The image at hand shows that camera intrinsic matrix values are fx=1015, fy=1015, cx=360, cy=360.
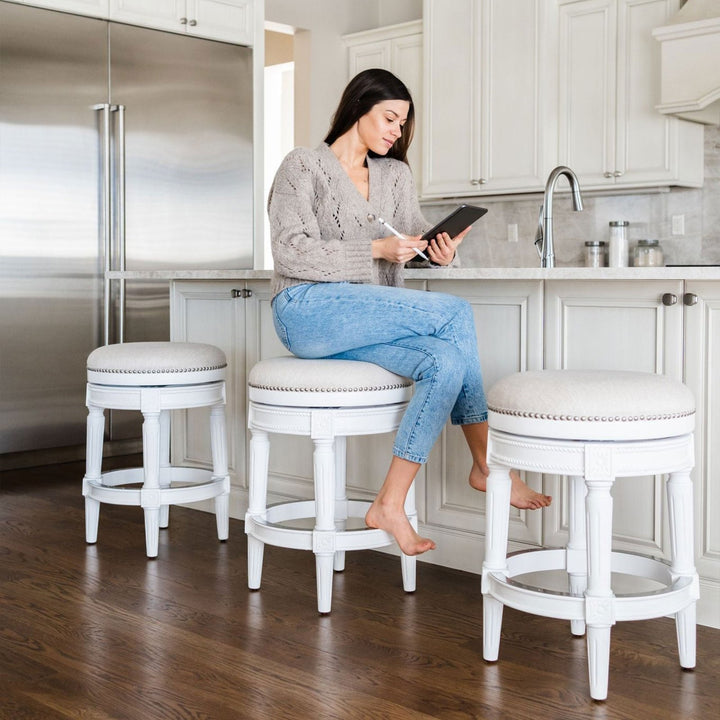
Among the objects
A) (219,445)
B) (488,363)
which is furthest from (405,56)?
(488,363)

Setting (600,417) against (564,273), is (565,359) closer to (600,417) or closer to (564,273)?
(564,273)

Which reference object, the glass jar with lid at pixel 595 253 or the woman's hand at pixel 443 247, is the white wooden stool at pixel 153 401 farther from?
the glass jar with lid at pixel 595 253

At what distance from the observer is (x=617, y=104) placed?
4402 millimetres

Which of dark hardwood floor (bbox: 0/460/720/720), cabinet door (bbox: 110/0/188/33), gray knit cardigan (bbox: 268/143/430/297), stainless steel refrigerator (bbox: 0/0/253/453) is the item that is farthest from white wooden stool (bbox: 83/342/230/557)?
cabinet door (bbox: 110/0/188/33)

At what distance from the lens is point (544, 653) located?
A: 208 cm

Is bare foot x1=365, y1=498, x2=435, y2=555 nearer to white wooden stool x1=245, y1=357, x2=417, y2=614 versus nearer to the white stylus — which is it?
white wooden stool x1=245, y1=357, x2=417, y2=614

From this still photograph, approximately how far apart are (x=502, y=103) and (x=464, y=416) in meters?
2.75

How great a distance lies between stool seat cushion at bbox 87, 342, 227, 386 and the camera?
2.83 m

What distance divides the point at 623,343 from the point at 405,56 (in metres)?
3.20

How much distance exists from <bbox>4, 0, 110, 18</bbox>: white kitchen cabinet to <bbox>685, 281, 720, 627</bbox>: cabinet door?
311cm

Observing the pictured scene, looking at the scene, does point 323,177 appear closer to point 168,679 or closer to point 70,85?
point 168,679

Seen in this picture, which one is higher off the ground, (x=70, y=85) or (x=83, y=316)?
(x=70, y=85)

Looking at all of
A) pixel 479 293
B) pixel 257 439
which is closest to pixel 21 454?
pixel 257 439

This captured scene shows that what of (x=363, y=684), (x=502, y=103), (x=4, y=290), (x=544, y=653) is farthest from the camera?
(x=502, y=103)
